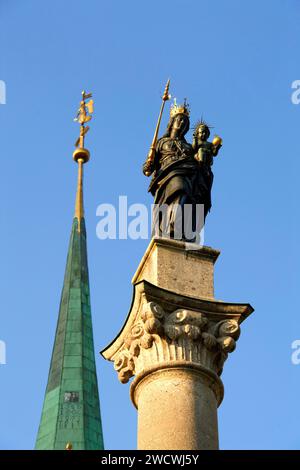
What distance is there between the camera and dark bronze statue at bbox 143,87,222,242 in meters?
19.0

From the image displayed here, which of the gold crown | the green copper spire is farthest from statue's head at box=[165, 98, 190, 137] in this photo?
the green copper spire

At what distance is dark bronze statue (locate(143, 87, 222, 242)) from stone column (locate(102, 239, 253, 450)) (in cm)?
93

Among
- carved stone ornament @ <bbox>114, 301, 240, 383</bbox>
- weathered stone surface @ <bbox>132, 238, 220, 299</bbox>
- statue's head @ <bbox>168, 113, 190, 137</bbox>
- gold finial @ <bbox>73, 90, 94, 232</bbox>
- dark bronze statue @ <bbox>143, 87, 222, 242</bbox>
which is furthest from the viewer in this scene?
gold finial @ <bbox>73, 90, 94, 232</bbox>

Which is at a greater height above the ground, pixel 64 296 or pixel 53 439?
pixel 64 296

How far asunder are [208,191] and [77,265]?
1056 inches

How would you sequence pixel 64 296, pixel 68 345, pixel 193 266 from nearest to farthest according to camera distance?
pixel 193 266, pixel 68 345, pixel 64 296

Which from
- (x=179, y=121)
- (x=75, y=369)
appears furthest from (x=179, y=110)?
(x=75, y=369)

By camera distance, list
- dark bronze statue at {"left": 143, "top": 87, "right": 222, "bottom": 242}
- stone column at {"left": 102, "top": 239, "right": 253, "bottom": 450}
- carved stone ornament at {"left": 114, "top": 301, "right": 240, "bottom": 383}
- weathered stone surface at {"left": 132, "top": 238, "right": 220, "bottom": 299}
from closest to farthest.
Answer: stone column at {"left": 102, "top": 239, "right": 253, "bottom": 450}
carved stone ornament at {"left": 114, "top": 301, "right": 240, "bottom": 383}
weathered stone surface at {"left": 132, "top": 238, "right": 220, "bottom": 299}
dark bronze statue at {"left": 143, "top": 87, "right": 222, "bottom": 242}

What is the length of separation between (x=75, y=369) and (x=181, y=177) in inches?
889

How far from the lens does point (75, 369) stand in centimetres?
4103

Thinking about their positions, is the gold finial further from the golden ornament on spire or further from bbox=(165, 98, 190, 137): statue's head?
bbox=(165, 98, 190, 137): statue's head
